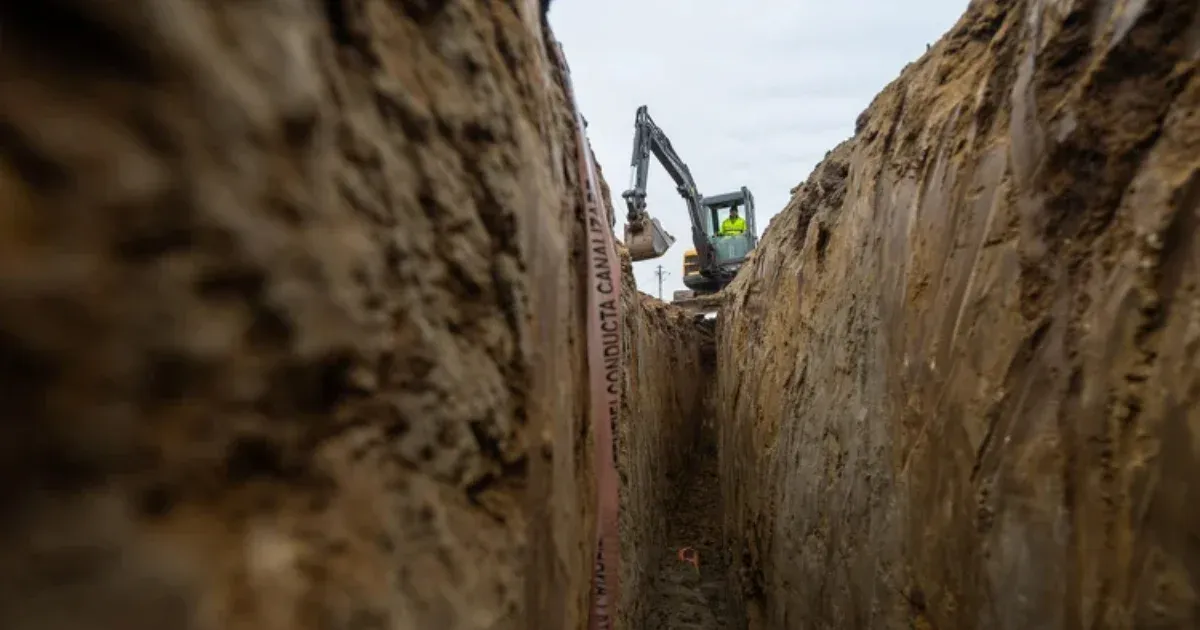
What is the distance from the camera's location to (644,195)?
Answer: 8734 millimetres

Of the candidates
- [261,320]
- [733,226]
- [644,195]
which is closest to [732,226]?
[733,226]

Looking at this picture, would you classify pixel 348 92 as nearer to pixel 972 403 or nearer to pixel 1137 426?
pixel 1137 426

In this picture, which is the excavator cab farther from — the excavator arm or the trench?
the trench

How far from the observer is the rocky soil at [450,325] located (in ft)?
1.28

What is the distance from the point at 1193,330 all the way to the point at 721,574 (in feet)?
15.2

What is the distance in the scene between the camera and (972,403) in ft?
4.98

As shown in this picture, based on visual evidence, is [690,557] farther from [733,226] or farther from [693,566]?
[733,226]

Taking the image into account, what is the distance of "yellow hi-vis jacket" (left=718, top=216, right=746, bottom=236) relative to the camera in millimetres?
11125

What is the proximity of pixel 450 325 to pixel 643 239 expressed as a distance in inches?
301

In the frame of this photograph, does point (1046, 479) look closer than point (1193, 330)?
No

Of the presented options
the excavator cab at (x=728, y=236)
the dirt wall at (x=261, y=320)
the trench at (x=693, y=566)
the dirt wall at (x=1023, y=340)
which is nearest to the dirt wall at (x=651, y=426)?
the trench at (x=693, y=566)

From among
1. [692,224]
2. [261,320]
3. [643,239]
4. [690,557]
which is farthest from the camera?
[692,224]

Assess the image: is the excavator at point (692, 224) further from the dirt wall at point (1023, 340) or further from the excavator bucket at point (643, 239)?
the dirt wall at point (1023, 340)

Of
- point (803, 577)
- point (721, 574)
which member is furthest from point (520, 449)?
point (721, 574)
